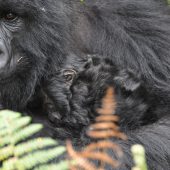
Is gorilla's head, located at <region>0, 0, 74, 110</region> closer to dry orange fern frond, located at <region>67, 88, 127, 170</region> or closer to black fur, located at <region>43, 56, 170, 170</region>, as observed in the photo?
black fur, located at <region>43, 56, 170, 170</region>

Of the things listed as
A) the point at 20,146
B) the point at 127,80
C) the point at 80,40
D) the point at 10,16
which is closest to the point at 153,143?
the point at 127,80

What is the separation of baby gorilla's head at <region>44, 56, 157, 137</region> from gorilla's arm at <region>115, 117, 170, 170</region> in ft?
0.32

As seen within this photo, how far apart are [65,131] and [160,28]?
4.09ft

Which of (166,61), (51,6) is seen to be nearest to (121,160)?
(166,61)

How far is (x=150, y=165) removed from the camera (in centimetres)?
327

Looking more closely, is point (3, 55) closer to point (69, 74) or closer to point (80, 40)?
point (69, 74)

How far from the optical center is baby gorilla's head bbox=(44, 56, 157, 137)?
345cm

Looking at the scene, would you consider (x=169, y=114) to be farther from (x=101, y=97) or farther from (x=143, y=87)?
(x=101, y=97)

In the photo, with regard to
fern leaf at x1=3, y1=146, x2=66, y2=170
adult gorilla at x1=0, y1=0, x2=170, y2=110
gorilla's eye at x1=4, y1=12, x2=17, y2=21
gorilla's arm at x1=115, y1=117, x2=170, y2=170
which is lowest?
gorilla's arm at x1=115, y1=117, x2=170, y2=170

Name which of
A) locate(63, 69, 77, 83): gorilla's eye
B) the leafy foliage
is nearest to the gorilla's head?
locate(63, 69, 77, 83): gorilla's eye

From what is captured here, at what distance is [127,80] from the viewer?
3648 mm

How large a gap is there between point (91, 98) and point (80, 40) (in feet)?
2.54

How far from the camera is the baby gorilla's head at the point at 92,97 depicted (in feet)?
11.3

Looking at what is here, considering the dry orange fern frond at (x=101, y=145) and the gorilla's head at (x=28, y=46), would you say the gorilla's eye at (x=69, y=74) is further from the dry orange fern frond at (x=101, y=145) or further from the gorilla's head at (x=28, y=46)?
the dry orange fern frond at (x=101, y=145)
